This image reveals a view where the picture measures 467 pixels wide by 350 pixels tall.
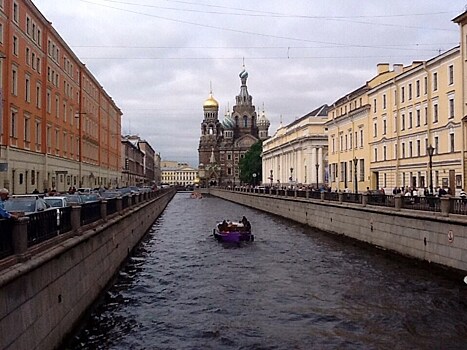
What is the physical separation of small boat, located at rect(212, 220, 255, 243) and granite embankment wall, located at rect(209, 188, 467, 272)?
18.1 ft

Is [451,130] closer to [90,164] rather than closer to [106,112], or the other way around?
[90,164]

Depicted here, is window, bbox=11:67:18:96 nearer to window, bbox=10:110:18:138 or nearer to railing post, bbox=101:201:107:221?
window, bbox=10:110:18:138

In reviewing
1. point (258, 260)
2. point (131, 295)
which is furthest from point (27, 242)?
point (258, 260)

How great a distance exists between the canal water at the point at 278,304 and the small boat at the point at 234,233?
201 inches

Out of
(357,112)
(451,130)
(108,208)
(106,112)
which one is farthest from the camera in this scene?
(106,112)

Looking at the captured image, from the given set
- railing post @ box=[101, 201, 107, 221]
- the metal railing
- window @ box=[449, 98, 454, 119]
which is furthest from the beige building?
railing post @ box=[101, 201, 107, 221]

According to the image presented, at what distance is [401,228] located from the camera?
26.1m

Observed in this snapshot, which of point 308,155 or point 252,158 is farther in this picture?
point 252,158

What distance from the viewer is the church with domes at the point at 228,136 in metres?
189

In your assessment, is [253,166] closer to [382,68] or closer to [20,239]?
[382,68]

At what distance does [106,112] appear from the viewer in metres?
79.9

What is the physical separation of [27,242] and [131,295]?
26.0 ft

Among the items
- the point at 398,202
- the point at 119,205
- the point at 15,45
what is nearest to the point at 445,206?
the point at 398,202

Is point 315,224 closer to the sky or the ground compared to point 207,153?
closer to the ground
